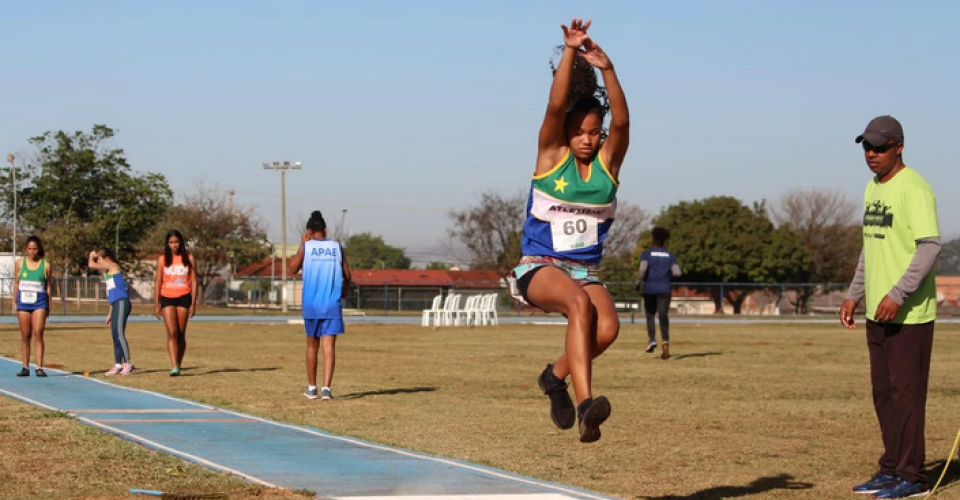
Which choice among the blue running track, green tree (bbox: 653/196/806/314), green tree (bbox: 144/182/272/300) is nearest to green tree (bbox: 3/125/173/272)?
green tree (bbox: 144/182/272/300)

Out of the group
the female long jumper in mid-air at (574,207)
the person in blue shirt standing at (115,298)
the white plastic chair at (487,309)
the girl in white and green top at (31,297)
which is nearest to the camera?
the female long jumper in mid-air at (574,207)

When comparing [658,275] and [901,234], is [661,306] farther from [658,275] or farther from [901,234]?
[901,234]

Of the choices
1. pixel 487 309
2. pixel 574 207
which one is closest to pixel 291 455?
pixel 574 207

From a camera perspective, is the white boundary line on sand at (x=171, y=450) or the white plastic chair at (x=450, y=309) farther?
the white plastic chair at (x=450, y=309)

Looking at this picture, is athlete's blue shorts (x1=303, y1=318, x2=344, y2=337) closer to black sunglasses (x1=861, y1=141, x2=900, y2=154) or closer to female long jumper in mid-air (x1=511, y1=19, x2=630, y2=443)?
female long jumper in mid-air (x1=511, y1=19, x2=630, y2=443)

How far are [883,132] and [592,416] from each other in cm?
279

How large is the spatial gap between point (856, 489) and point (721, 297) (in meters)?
50.4

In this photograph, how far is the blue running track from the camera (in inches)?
256

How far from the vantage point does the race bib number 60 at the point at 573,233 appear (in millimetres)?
6367

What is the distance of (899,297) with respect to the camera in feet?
22.6

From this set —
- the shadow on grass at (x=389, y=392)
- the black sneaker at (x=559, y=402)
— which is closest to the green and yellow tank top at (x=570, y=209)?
the black sneaker at (x=559, y=402)

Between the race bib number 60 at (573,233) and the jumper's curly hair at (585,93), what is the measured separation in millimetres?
585

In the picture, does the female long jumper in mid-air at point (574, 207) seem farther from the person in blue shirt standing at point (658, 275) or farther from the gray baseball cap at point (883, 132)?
the person in blue shirt standing at point (658, 275)

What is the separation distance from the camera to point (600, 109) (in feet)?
21.4
